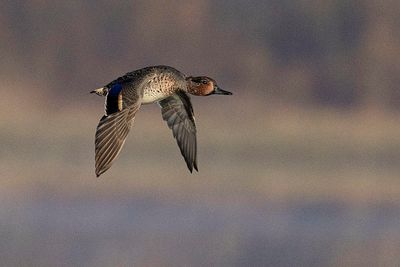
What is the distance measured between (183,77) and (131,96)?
124cm

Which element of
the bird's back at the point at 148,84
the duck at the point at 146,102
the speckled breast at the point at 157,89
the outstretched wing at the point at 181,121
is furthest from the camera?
the outstretched wing at the point at 181,121

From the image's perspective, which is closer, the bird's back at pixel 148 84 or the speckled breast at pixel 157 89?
the bird's back at pixel 148 84

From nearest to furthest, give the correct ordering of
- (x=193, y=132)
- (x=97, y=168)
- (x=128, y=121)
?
(x=97, y=168)
(x=128, y=121)
(x=193, y=132)

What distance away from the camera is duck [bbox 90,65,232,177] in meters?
10.5

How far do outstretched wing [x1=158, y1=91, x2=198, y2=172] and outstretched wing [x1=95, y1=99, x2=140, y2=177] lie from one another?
1646 mm

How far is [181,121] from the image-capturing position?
12773 mm

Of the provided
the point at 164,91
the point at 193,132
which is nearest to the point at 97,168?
the point at 164,91

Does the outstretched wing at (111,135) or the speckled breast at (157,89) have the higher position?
the speckled breast at (157,89)

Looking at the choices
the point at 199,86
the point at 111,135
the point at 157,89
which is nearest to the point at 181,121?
the point at 199,86

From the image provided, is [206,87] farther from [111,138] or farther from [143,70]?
[111,138]

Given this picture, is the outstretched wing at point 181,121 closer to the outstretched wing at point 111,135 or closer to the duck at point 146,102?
the duck at point 146,102

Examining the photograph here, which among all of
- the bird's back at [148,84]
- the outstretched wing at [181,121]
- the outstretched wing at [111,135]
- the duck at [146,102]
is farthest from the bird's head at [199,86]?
the outstretched wing at [111,135]

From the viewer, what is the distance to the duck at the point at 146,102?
34.4 feet

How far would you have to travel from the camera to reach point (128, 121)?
A: 35.5ft
